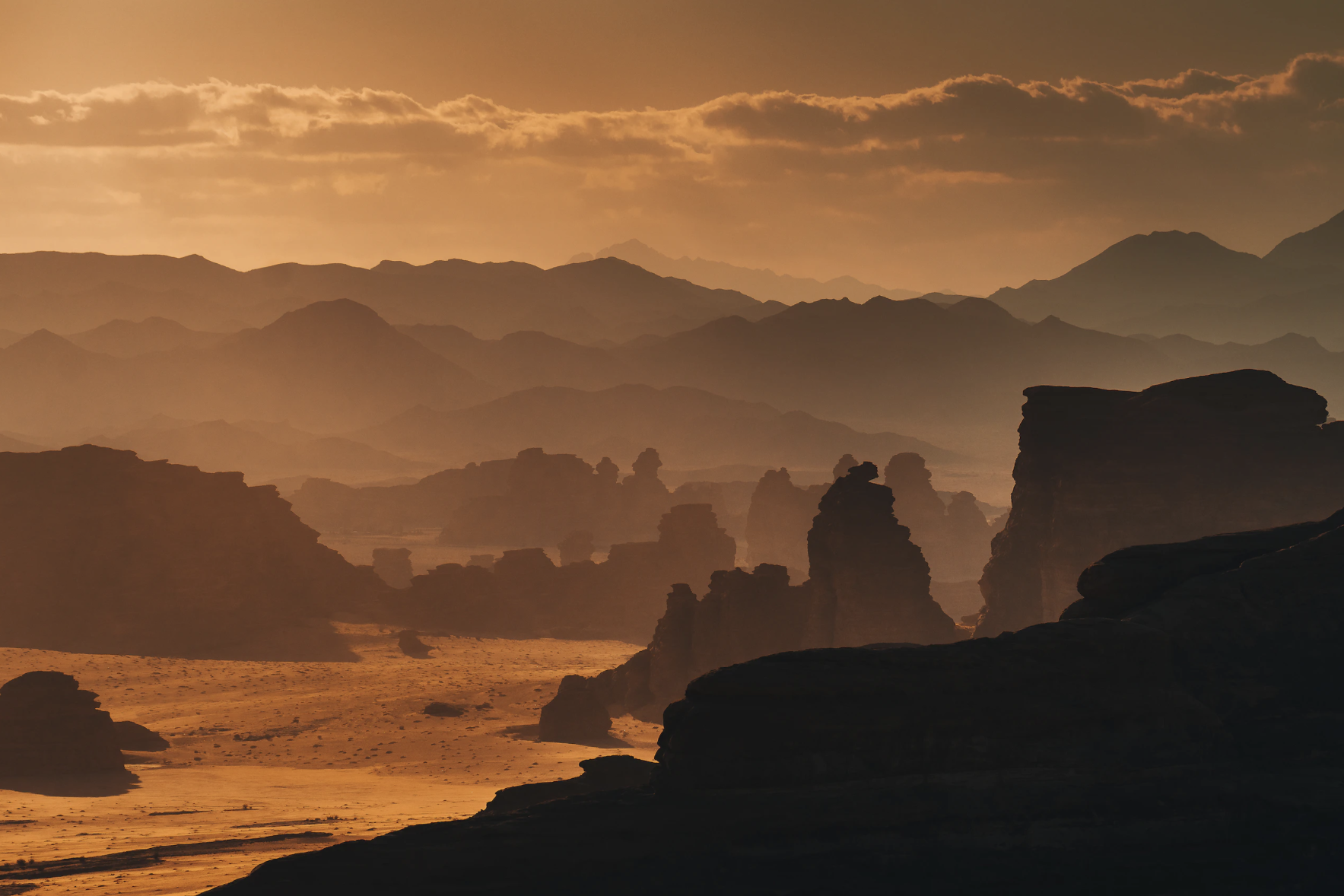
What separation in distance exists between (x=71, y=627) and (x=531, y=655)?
26.2 metres

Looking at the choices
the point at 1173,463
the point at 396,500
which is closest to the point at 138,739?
the point at 1173,463

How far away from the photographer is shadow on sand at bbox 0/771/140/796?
Result: 35.6 metres

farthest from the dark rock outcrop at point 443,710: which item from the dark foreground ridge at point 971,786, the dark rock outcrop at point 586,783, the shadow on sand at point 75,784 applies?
the dark foreground ridge at point 971,786

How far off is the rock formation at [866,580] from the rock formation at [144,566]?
102 feet

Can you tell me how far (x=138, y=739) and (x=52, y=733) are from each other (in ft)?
16.6

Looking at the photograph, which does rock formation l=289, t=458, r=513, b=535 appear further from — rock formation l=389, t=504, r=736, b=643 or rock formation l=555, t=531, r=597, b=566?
rock formation l=389, t=504, r=736, b=643

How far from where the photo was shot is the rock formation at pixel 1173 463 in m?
40.8

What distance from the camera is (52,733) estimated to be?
38.7 metres

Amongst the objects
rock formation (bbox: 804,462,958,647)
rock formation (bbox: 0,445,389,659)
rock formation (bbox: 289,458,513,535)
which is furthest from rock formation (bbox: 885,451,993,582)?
rock formation (bbox: 804,462,958,647)

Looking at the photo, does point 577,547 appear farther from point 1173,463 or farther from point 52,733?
point 1173,463

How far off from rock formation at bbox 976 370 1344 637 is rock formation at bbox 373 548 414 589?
58016 millimetres

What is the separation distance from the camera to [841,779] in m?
13.6

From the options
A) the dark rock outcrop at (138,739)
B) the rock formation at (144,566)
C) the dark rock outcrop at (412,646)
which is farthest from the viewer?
the dark rock outcrop at (412,646)

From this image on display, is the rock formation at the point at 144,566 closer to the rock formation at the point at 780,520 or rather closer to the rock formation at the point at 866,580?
the rock formation at the point at 866,580
